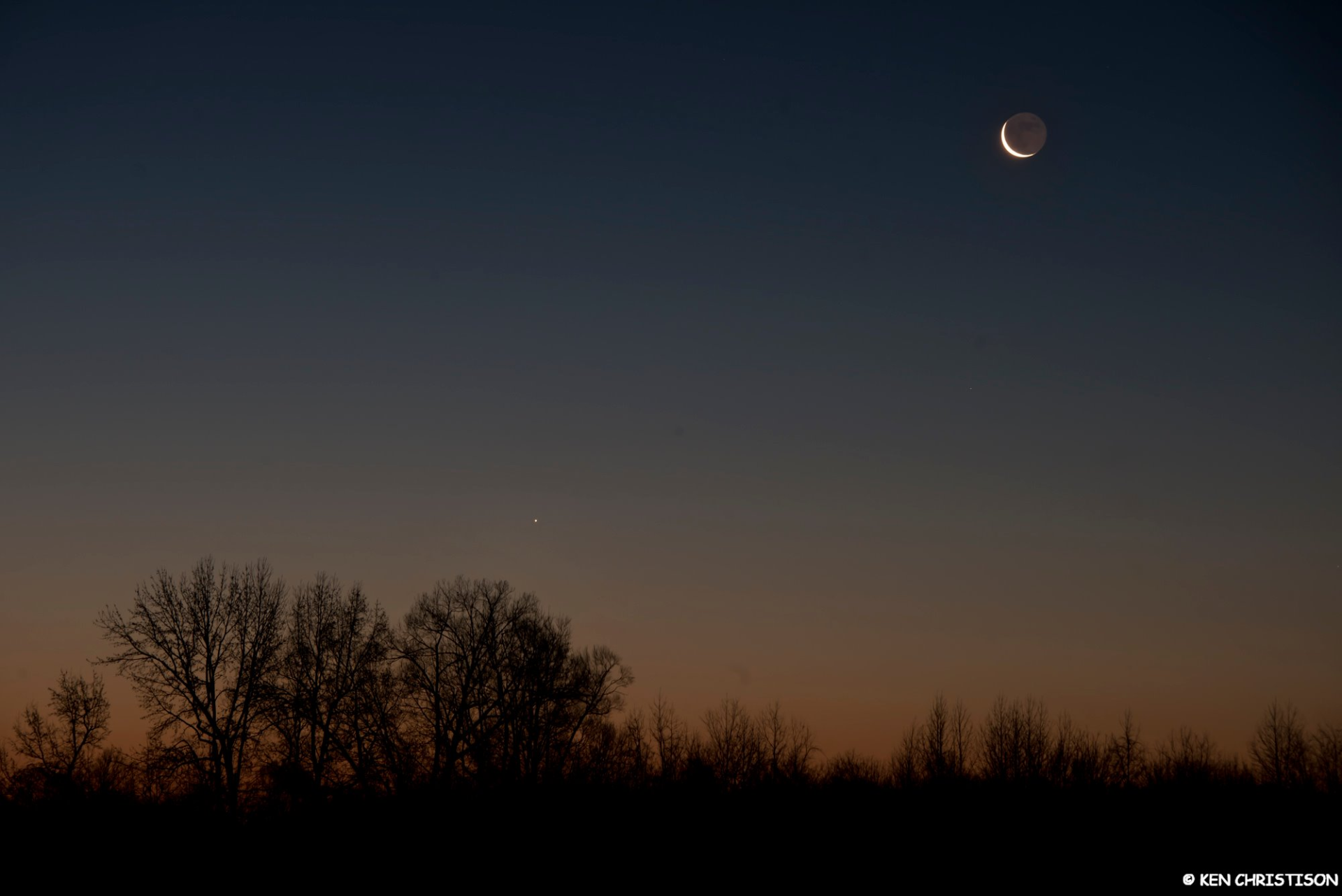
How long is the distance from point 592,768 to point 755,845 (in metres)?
17.0

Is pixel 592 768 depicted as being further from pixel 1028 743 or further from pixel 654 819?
pixel 1028 743

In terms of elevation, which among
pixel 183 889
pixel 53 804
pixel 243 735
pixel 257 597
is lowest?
pixel 183 889

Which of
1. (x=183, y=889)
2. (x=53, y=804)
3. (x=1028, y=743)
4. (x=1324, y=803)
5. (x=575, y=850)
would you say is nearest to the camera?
(x=183, y=889)

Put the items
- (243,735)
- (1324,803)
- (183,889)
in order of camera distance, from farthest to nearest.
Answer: (1324,803), (243,735), (183,889)

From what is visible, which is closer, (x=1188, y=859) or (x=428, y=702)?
(x=1188, y=859)

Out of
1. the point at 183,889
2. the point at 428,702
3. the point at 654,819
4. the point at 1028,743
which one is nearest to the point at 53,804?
the point at 183,889

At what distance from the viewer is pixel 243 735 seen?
163 ft

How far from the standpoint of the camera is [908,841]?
42.4m

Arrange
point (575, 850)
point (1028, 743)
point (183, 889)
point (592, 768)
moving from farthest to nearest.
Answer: point (1028, 743), point (592, 768), point (575, 850), point (183, 889)

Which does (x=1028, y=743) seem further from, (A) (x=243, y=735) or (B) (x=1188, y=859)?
(A) (x=243, y=735)

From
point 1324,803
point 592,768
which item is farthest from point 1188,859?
point 592,768

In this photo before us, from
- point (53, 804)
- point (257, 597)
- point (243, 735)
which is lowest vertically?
point (53, 804)

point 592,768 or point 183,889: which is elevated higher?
point 592,768

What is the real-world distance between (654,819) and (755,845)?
4995mm
